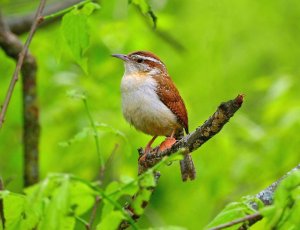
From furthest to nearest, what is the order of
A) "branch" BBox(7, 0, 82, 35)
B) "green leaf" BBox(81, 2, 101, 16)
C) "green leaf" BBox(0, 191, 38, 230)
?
"branch" BBox(7, 0, 82, 35) → "green leaf" BBox(81, 2, 101, 16) → "green leaf" BBox(0, 191, 38, 230)

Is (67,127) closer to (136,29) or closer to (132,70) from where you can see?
(136,29)

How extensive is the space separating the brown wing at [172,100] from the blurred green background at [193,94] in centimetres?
81

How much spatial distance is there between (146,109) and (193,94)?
415 cm

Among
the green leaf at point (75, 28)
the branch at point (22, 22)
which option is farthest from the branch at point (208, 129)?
the branch at point (22, 22)

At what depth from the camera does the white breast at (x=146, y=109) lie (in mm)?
5941

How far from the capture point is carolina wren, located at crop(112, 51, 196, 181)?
5934mm

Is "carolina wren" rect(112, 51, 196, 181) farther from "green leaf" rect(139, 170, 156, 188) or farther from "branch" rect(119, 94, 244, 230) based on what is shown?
"green leaf" rect(139, 170, 156, 188)

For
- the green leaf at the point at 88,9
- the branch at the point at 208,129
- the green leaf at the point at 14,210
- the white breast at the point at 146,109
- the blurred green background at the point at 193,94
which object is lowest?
the green leaf at the point at 14,210

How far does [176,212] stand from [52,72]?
9.60 ft

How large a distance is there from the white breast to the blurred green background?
2.51ft

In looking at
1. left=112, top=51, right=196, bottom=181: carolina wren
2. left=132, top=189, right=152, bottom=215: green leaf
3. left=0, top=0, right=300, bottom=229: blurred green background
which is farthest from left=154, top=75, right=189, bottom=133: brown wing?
left=132, top=189, right=152, bottom=215: green leaf

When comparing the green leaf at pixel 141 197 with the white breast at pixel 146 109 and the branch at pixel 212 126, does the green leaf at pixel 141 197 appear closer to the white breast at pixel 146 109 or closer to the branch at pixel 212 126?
the branch at pixel 212 126

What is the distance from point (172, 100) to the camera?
615 centimetres

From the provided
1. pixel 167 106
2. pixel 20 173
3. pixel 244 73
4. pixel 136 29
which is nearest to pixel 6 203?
pixel 167 106
